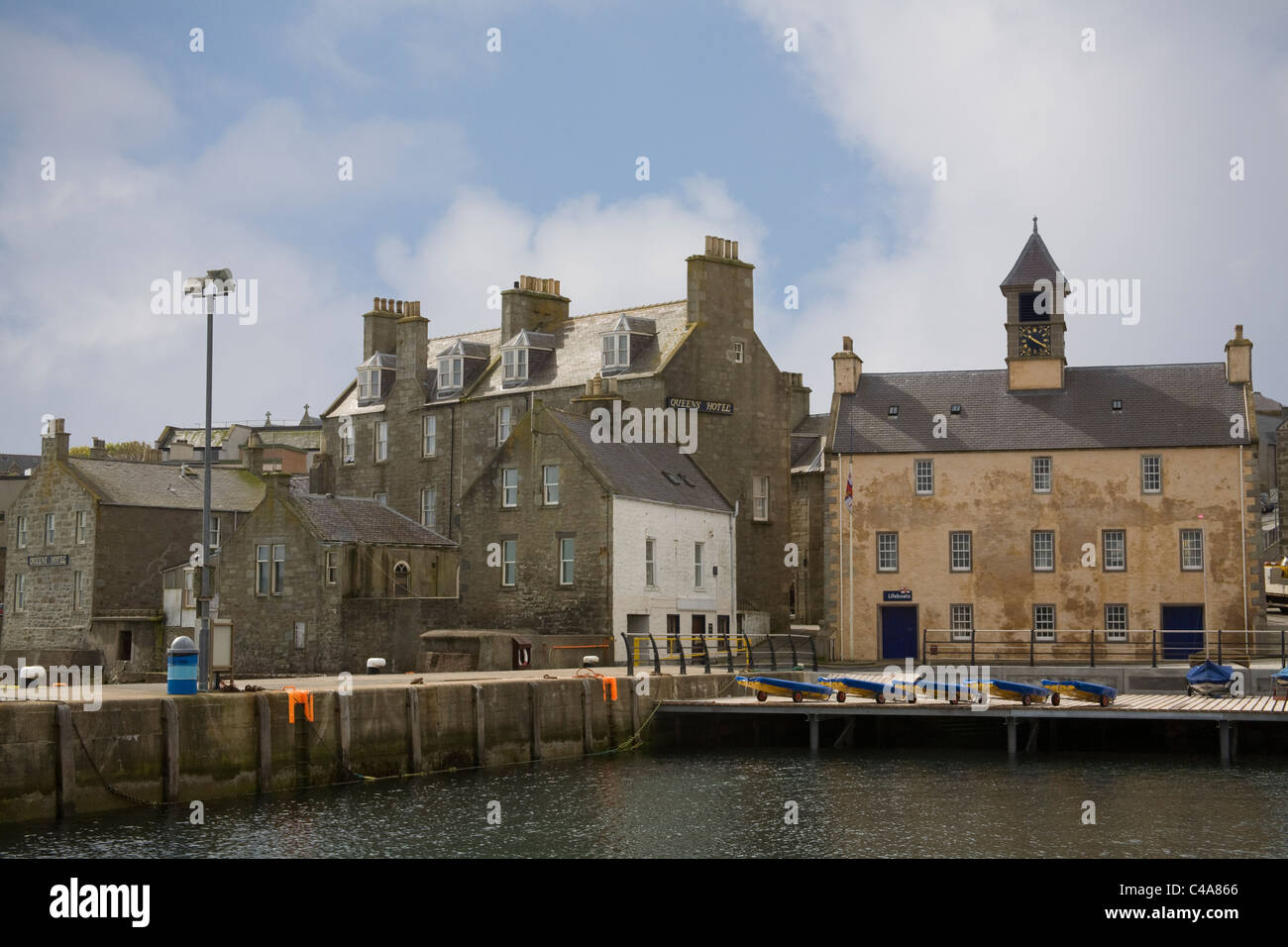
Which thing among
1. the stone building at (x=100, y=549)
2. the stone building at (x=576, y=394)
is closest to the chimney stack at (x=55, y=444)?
the stone building at (x=100, y=549)

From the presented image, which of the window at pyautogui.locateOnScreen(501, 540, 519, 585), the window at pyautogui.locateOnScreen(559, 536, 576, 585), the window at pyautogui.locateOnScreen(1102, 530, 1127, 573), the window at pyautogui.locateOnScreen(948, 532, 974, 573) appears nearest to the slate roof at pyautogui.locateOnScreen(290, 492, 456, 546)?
the window at pyautogui.locateOnScreen(501, 540, 519, 585)

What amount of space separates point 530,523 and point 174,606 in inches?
649

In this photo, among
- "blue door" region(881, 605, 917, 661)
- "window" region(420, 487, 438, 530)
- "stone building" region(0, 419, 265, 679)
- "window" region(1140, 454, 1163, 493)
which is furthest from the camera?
"window" region(420, 487, 438, 530)

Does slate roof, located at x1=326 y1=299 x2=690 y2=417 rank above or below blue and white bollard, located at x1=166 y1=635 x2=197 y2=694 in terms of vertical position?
above

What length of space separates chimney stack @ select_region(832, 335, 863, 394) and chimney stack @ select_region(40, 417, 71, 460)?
30087 millimetres

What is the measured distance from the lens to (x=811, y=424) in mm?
78062

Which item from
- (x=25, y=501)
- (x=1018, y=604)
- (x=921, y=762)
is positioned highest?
(x=25, y=501)

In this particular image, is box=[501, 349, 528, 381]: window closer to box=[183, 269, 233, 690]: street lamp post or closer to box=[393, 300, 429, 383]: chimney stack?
box=[393, 300, 429, 383]: chimney stack

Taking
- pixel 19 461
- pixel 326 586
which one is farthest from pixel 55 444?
pixel 19 461

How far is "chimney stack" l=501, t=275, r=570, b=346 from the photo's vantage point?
203ft

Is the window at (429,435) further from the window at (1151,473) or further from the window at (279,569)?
the window at (1151,473)

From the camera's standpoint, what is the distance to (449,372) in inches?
2464
